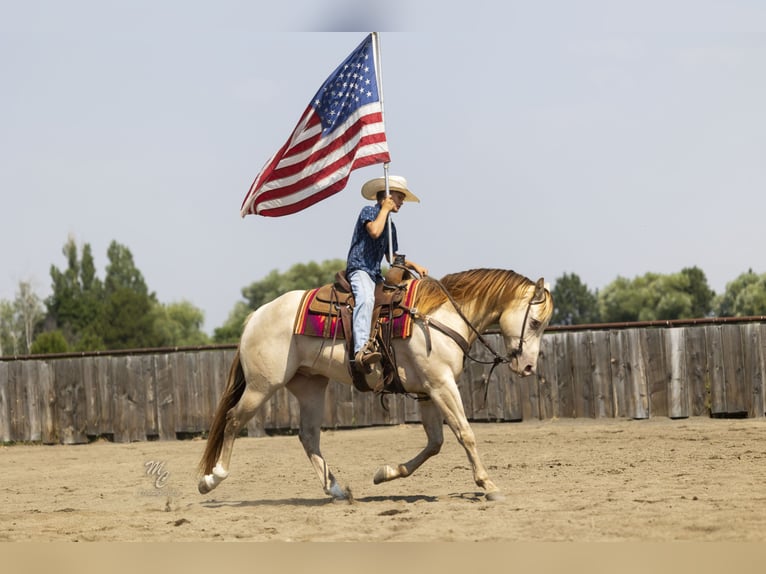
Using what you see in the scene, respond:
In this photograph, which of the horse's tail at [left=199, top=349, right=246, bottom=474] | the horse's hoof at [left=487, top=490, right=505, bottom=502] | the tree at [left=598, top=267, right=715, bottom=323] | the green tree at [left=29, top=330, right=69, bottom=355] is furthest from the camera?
the tree at [left=598, top=267, right=715, bottom=323]

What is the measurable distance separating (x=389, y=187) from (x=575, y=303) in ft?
315

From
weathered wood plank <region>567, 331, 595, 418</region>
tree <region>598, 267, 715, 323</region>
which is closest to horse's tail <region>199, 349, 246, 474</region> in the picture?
weathered wood plank <region>567, 331, 595, 418</region>

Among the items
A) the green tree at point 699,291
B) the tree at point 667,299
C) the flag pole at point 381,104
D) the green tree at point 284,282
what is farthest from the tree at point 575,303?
the flag pole at point 381,104

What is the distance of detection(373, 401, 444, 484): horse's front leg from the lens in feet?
31.0

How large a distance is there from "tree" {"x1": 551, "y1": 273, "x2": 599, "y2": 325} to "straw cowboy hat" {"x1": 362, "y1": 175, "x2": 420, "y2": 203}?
307 feet

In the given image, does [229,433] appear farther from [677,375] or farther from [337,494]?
[677,375]

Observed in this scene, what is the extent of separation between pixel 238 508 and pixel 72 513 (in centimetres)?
158

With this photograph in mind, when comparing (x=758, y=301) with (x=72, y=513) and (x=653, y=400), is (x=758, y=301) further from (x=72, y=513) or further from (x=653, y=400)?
(x=72, y=513)

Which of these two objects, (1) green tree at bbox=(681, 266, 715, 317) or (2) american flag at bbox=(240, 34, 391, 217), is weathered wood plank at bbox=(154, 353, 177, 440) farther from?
(1) green tree at bbox=(681, 266, 715, 317)

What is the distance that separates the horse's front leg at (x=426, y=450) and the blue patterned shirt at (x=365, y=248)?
4.63 ft

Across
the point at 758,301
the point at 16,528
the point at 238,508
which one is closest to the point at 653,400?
the point at 238,508

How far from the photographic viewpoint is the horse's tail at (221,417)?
32.3ft

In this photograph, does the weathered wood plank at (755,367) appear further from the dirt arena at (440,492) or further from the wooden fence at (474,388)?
the dirt arena at (440,492)

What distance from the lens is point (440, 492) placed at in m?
9.91
